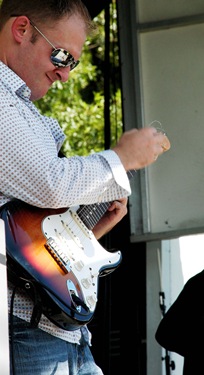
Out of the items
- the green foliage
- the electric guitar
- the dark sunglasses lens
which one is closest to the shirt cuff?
the electric guitar

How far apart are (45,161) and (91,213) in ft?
1.35

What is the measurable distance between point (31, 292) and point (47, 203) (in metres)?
0.23

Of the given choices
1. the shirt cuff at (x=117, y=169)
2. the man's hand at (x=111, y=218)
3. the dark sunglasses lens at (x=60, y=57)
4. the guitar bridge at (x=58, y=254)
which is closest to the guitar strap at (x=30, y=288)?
the guitar bridge at (x=58, y=254)

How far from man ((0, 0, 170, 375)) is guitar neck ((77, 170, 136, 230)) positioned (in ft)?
0.77

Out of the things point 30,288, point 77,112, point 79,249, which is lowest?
point 30,288

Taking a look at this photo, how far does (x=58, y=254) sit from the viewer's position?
2.43 metres

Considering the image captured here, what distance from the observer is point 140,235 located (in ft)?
16.0

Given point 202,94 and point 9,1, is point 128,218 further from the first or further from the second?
point 9,1

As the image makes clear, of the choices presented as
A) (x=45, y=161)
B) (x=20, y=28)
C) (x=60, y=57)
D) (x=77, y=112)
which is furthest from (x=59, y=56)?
(x=77, y=112)

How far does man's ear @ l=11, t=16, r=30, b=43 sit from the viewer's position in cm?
259

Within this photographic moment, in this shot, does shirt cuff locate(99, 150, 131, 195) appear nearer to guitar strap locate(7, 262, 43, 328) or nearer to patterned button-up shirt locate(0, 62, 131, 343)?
patterned button-up shirt locate(0, 62, 131, 343)

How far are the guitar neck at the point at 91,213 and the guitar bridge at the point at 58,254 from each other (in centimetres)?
21

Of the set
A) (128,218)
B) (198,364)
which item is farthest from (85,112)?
(198,364)

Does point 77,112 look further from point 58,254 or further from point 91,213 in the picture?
point 58,254
